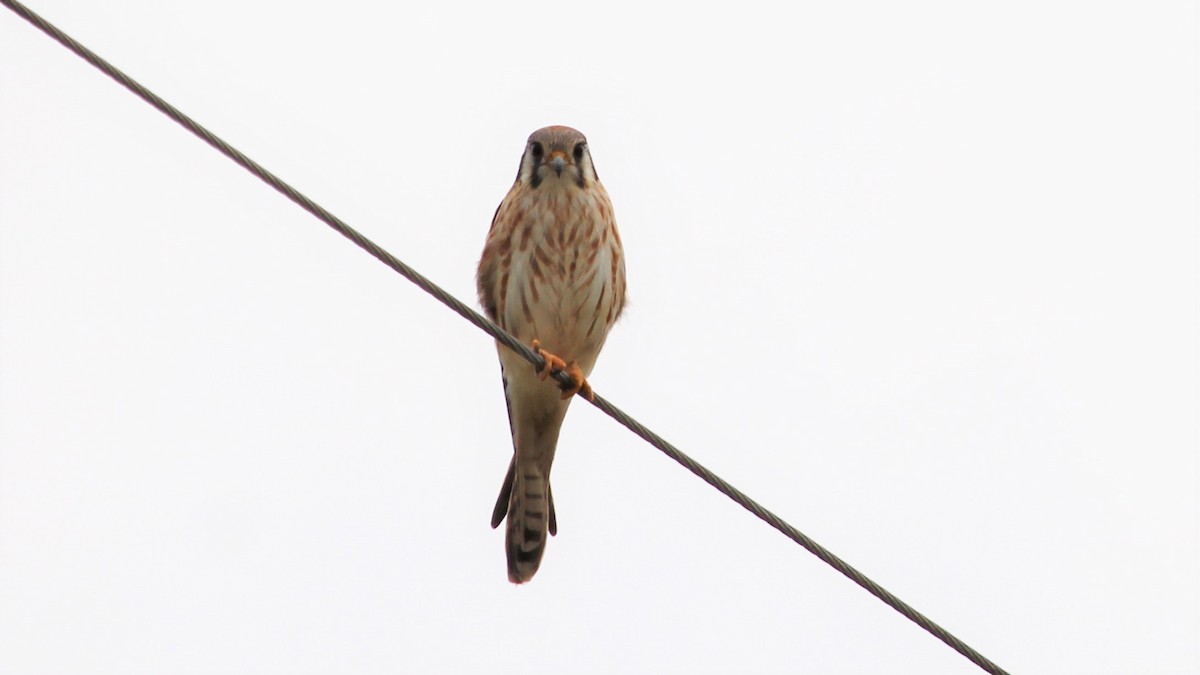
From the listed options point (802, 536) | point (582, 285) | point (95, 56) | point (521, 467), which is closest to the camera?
point (95, 56)

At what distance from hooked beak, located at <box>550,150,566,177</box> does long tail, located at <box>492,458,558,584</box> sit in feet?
3.63

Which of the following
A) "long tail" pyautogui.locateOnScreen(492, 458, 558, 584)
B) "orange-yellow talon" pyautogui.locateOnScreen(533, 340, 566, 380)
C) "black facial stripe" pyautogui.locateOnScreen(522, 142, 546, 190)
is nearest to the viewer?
"orange-yellow talon" pyautogui.locateOnScreen(533, 340, 566, 380)

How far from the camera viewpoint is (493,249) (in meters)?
5.46

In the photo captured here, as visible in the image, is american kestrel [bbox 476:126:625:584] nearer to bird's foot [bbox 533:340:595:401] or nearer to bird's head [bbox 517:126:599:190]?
bird's head [bbox 517:126:599:190]

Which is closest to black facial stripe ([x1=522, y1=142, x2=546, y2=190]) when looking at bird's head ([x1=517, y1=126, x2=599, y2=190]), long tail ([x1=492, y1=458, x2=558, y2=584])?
bird's head ([x1=517, y1=126, x2=599, y2=190])

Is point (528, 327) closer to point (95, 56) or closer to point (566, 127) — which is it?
point (566, 127)

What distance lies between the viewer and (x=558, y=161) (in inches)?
211

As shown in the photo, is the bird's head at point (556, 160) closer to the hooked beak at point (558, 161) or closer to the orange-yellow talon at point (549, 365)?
the hooked beak at point (558, 161)

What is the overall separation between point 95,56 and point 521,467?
3006 millimetres

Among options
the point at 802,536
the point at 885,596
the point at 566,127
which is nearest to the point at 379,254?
the point at 802,536

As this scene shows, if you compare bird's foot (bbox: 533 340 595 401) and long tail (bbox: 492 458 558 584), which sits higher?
bird's foot (bbox: 533 340 595 401)

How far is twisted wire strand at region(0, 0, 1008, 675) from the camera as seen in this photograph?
9.77 feet

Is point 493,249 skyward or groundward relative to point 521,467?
skyward

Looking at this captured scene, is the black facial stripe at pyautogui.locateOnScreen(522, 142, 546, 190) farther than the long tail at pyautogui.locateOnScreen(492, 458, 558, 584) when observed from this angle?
No
